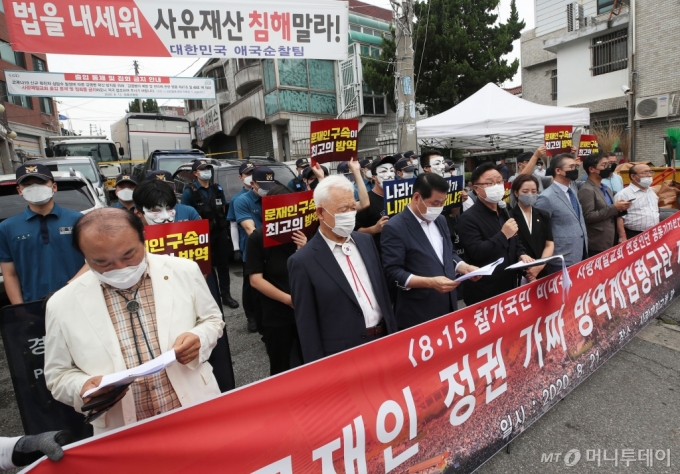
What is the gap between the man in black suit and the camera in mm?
2713

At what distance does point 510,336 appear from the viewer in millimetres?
2602

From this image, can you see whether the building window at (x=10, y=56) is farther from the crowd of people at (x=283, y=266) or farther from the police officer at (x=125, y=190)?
the crowd of people at (x=283, y=266)

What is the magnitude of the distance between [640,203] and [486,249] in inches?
114

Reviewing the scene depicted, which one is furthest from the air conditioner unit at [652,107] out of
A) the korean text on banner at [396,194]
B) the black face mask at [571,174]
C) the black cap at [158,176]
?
the black cap at [158,176]

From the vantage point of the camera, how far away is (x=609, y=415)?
9.41 feet

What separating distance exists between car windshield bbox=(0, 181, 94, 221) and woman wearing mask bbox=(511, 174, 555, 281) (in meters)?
4.55

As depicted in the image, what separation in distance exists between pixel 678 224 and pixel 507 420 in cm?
360

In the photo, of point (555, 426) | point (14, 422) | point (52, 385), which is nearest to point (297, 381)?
point (52, 385)

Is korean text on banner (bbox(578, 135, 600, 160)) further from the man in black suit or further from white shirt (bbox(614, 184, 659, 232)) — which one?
the man in black suit

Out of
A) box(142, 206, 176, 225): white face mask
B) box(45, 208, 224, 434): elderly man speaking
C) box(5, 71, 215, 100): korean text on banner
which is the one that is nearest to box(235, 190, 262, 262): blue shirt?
box(142, 206, 176, 225): white face mask

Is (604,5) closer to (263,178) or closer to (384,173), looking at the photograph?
(384,173)

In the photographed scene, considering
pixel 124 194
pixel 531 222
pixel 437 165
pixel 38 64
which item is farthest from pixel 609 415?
pixel 38 64

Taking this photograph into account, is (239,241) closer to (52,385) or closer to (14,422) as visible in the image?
(14,422)

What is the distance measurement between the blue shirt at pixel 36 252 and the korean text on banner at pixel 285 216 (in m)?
1.42
